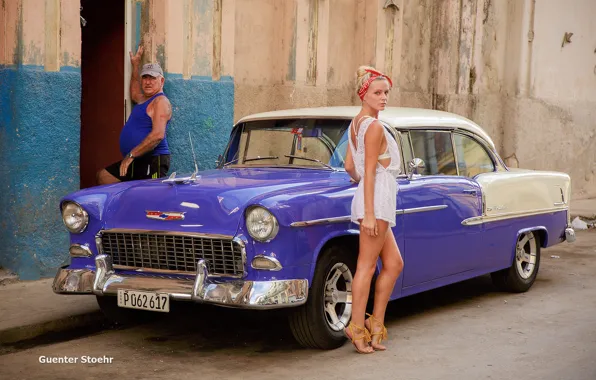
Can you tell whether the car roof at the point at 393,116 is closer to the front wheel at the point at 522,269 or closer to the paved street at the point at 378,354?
the front wheel at the point at 522,269

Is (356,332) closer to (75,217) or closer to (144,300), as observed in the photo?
(144,300)

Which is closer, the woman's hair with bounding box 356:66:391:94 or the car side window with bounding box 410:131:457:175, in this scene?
the woman's hair with bounding box 356:66:391:94

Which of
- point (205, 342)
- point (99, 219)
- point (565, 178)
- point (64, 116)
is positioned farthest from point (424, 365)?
point (64, 116)

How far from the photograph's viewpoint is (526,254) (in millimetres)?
8383

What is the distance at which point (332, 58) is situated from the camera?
484 inches

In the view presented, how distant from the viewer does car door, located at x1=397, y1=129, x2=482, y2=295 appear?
21.9 feet

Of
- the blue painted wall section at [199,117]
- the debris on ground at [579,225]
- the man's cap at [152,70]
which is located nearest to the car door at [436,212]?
the man's cap at [152,70]

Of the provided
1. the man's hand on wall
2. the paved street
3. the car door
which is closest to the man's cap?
the man's hand on wall

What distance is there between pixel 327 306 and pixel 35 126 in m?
3.54

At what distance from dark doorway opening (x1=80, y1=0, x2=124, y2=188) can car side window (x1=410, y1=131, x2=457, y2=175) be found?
4023 mm

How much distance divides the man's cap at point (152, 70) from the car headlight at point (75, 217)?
2.68 metres

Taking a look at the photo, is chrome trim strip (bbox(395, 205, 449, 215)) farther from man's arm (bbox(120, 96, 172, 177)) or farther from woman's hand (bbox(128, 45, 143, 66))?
woman's hand (bbox(128, 45, 143, 66))

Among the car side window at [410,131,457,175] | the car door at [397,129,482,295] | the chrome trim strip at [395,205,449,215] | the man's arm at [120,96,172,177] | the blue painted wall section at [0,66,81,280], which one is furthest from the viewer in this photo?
the man's arm at [120,96,172,177]

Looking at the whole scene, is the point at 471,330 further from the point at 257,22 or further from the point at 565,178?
the point at 257,22
